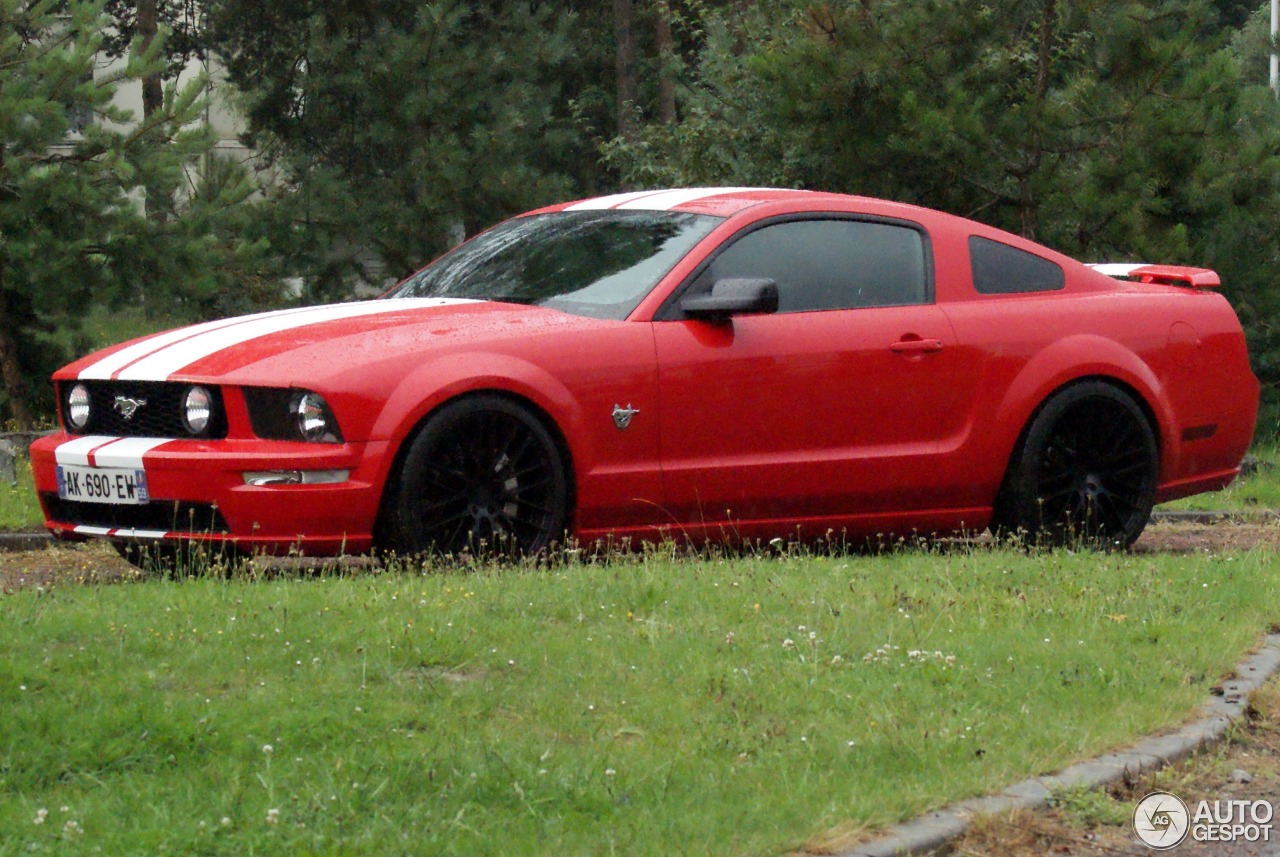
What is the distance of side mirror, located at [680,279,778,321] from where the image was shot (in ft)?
24.0

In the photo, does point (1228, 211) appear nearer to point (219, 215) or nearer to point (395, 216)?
point (219, 215)

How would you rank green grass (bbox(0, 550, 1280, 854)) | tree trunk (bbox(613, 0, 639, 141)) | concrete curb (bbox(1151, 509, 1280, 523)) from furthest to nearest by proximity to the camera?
1. tree trunk (bbox(613, 0, 639, 141))
2. concrete curb (bbox(1151, 509, 1280, 523))
3. green grass (bbox(0, 550, 1280, 854))

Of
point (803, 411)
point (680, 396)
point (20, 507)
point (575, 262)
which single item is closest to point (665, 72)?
point (20, 507)

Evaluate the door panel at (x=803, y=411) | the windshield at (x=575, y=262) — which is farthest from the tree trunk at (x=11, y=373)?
the door panel at (x=803, y=411)

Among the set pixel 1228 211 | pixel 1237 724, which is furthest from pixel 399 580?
pixel 1228 211

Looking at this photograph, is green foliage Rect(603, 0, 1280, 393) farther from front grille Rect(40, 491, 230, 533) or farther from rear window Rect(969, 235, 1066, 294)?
front grille Rect(40, 491, 230, 533)

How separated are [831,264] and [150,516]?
300 centimetres

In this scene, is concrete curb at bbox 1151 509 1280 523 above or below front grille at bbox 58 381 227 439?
below

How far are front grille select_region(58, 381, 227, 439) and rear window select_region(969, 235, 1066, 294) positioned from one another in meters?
3.38

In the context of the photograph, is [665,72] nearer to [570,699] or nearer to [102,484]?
[102,484]

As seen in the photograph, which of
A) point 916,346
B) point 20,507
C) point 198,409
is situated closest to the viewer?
point 198,409

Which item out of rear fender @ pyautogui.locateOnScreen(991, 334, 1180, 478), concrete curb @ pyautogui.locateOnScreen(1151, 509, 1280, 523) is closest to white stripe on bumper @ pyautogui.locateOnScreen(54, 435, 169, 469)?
rear fender @ pyautogui.locateOnScreen(991, 334, 1180, 478)

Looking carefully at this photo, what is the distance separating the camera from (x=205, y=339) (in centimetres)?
723

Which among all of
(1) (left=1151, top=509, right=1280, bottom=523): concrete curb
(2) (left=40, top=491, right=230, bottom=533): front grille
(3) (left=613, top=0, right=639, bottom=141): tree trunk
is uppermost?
→ (3) (left=613, top=0, right=639, bottom=141): tree trunk
